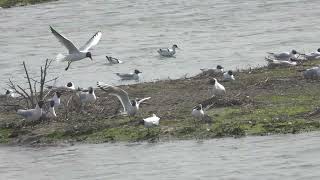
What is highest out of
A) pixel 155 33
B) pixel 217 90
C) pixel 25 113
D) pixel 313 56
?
pixel 217 90

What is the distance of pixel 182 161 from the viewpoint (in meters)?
18.0

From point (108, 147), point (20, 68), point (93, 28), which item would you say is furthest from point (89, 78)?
point (93, 28)

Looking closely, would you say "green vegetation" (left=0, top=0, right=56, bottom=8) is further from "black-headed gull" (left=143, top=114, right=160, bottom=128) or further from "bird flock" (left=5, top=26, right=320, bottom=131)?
"black-headed gull" (left=143, top=114, right=160, bottom=128)

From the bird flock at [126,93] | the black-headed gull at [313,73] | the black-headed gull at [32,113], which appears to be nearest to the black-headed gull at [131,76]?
the bird flock at [126,93]

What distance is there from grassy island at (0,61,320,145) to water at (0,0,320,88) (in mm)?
5524

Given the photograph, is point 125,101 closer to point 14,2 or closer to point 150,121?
point 150,121

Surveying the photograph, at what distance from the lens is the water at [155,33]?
105ft

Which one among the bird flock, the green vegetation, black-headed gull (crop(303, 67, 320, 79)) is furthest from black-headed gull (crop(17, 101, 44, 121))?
the green vegetation

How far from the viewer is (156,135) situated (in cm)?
1930

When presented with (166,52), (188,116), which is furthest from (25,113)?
(166,52)

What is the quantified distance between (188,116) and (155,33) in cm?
2212

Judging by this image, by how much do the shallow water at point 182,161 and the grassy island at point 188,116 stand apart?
438 mm

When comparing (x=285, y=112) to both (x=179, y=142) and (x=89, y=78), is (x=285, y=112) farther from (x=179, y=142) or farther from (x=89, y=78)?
(x=89, y=78)

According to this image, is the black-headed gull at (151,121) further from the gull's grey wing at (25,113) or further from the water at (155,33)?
the water at (155,33)
